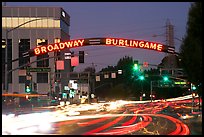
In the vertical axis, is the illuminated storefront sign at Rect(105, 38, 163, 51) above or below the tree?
above

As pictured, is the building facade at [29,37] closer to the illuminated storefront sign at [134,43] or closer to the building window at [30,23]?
the building window at [30,23]

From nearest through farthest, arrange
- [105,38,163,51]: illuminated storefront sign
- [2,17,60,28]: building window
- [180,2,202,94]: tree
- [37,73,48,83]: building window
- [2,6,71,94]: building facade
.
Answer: [180,2,202,94]: tree → [105,38,163,51]: illuminated storefront sign → [2,6,71,94]: building facade → [2,17,60,28]: building window → [37,73,48,83]: building window

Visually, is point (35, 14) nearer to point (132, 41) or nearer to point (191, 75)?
point (132, 41)

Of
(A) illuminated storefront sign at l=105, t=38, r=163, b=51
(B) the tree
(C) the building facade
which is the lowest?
(B) the tree

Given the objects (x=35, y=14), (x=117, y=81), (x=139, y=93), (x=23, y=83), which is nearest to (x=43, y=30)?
(x=35, y=14)

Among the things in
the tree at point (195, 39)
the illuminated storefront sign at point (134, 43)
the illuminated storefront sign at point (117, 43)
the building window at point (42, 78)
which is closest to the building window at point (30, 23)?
the building window at point (42, 78)

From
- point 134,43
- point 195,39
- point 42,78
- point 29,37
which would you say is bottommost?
point 195,39

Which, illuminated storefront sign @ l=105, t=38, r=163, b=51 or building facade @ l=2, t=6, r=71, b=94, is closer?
illuminated storefront sign @ l=105, t=38, r=163, b=51

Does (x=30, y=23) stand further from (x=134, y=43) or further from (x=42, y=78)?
(x=134, y=43)

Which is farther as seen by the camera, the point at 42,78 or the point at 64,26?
the point at 64,26

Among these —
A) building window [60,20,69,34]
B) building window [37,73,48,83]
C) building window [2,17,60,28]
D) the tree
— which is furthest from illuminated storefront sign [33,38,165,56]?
building window [60,20,69,34]

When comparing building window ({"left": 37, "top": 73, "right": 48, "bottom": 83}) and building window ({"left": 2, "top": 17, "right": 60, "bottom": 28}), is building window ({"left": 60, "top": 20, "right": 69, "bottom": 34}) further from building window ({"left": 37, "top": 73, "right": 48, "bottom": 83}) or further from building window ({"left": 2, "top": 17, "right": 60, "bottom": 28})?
building window ({"left": 37, "top": 73, "right": 48, "bottom": 83})

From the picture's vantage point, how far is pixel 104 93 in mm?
150000

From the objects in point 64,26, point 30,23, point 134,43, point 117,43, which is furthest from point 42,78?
point 134,43
